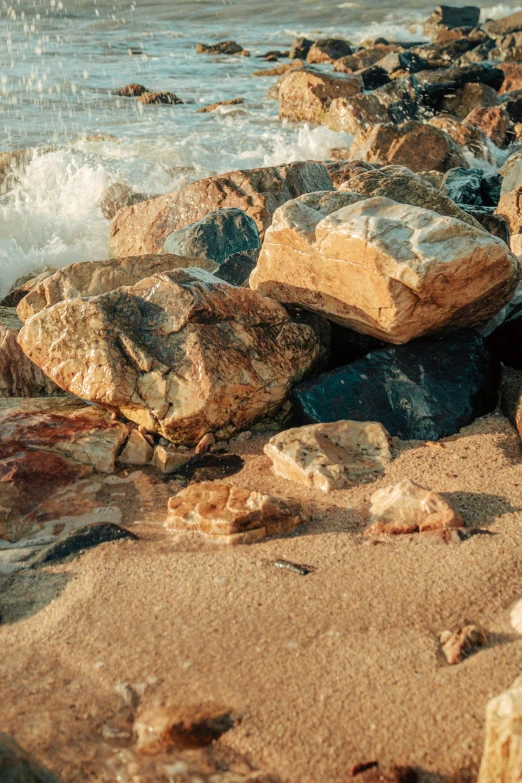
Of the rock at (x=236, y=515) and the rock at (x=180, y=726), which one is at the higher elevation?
the rock at (x=236, y=515)

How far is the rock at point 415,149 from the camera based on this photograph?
8422 mm

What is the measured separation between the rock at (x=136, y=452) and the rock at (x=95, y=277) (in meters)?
1.34

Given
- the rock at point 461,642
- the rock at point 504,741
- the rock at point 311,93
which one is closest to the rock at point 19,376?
the rock at point 461,642

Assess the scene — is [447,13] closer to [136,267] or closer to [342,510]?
[136,267]

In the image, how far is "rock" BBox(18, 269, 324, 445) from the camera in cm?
354

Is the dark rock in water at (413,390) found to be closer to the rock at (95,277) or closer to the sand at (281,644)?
the sand at (281,644)

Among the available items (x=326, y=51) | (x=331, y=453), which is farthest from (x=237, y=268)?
(x=326, y=51)

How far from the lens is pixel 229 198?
597 centimetres

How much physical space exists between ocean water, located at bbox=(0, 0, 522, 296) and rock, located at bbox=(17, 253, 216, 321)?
1851 mm

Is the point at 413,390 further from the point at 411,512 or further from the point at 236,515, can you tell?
the point at 236,515

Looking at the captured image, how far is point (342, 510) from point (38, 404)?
1.67 metres

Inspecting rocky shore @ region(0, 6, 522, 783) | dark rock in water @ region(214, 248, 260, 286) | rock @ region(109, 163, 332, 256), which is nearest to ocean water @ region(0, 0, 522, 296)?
rock @ region(109, 163, 332, 256)

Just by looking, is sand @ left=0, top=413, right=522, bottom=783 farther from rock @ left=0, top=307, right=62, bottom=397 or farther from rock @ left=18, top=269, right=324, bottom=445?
rock @ left=0, top=307, right=62, bottom=397

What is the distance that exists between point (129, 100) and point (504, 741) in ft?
49.8
